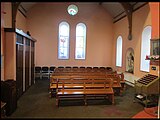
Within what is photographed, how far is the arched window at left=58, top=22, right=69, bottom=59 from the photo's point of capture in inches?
480

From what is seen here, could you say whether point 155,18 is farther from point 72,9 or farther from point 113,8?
point 72,9

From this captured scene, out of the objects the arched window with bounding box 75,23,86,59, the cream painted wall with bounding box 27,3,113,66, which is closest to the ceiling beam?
the cream painted wall with bounding box 27,3,113,66

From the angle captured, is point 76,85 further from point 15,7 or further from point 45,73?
point 45,73

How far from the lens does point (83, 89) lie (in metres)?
5.57

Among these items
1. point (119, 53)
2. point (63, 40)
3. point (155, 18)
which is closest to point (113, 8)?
point (119, 53)

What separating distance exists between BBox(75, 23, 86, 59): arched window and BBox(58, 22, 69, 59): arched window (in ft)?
2.24

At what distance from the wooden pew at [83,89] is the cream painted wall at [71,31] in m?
6.16

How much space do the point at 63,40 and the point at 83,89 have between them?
7.11 m

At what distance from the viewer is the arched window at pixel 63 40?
480 inches

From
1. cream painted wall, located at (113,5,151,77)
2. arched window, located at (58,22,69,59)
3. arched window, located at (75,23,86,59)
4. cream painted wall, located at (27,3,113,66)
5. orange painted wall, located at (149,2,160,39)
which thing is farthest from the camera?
arched window, located at (75,23,86,59)

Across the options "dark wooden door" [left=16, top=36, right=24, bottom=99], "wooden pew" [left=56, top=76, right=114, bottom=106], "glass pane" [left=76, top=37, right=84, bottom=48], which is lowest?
"wooden pew" [left=56, top=76, right=114, bottom=106]

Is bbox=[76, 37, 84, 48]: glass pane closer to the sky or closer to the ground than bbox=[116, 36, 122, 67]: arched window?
closer to the sky

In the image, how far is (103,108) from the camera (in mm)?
5137

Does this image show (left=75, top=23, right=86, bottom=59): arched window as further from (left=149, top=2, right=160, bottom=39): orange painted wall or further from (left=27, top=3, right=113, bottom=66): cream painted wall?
(left=149, top=2, right=160, bottom=39): orange painted wall
